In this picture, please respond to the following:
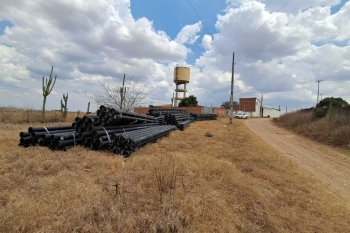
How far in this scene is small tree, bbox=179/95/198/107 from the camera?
46.7 meters

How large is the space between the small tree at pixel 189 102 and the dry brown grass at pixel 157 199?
134 feet

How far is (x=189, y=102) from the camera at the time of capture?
47.2m

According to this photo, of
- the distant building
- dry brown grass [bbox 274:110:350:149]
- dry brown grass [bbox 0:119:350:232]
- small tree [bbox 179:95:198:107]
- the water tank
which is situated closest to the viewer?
dry brown grass [bbox 0:119:350:232]

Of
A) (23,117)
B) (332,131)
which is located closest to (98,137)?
(332,131)

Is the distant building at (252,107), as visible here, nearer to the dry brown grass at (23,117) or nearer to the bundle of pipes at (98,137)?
the dry brown grass at (23,117)

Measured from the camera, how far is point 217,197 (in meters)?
3.80

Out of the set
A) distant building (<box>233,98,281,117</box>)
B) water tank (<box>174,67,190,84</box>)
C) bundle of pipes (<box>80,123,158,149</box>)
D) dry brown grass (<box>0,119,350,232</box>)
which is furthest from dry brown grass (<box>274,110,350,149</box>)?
distant building (<box>233,98,281,117</box>)

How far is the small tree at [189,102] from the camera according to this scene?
4666 cm

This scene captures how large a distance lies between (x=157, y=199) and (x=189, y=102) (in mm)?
44043

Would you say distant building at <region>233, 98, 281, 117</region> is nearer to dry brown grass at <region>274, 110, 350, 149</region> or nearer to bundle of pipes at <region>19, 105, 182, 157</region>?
dry brown grass at <region>274, 110, 350, 149</region>

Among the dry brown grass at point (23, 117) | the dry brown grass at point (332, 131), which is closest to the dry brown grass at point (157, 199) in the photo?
the dry brown grass at point (332, 131)

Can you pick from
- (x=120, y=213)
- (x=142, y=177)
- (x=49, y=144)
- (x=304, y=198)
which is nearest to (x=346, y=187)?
(x=304, y=198)

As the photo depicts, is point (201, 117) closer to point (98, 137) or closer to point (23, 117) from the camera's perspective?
point (23, 117)

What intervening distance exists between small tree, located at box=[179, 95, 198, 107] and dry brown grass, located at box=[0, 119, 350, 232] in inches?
1603
